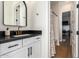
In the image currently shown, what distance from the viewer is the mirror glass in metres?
2.87

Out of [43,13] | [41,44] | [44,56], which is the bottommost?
[44,56]

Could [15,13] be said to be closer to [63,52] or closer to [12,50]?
[12,50]

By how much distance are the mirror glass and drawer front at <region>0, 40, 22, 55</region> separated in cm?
77

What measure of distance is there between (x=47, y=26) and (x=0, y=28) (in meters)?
1.64

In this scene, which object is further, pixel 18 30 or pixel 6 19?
pixel 18 30

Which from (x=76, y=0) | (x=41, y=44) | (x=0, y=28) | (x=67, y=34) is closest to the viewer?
(x=0, y=28)

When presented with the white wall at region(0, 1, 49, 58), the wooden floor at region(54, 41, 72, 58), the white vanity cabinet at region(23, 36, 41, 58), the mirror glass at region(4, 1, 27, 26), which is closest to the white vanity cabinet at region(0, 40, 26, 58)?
the white vanity cabinet at region(23, 36, 41, 58)

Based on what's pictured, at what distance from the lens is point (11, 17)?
3023 mm

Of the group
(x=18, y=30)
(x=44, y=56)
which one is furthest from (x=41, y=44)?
(x=18, y=30)

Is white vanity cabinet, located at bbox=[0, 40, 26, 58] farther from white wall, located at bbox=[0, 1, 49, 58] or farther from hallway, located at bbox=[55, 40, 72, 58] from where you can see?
hallway, located at bbox=[55, 40, 72, 58]

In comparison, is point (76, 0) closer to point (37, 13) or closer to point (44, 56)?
point (37, 13)

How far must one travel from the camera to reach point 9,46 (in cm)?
191

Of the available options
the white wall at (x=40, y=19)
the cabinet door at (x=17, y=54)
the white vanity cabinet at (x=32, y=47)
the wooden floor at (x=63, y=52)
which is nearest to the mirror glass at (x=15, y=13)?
the white wall at (x=40, y=19)

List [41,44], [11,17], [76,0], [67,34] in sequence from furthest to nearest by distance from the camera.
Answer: [67,34] → [41,44] → [76,0] → [11,17]
